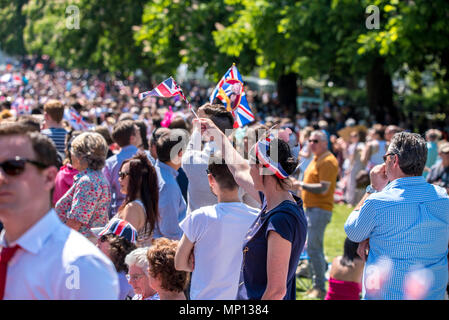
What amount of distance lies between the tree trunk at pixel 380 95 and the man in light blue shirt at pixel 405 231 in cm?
1652

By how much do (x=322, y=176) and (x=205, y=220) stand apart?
12.2ft

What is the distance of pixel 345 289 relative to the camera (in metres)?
5.63

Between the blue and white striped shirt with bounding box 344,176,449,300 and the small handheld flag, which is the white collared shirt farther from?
the small handheld flag

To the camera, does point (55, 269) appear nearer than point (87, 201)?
Yes

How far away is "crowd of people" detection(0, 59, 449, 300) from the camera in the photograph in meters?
2.31

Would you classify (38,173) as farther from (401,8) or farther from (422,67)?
(422,67)

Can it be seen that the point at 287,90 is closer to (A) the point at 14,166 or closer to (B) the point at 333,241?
(B) the point at 333,241

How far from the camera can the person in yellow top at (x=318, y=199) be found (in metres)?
7.16

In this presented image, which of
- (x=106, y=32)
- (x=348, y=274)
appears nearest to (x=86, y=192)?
(x=348, y=274)

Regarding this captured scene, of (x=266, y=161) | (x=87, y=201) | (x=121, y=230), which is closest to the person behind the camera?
(x=266, y=161)

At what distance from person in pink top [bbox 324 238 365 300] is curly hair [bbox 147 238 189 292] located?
214 centimetres

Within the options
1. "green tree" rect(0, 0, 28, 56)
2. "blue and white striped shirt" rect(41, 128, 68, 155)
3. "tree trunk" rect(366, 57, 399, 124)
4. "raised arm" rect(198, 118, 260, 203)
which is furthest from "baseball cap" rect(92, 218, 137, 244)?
"green tree" rect(0, 0, 28, 56)

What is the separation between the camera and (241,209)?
3793 millimetres
